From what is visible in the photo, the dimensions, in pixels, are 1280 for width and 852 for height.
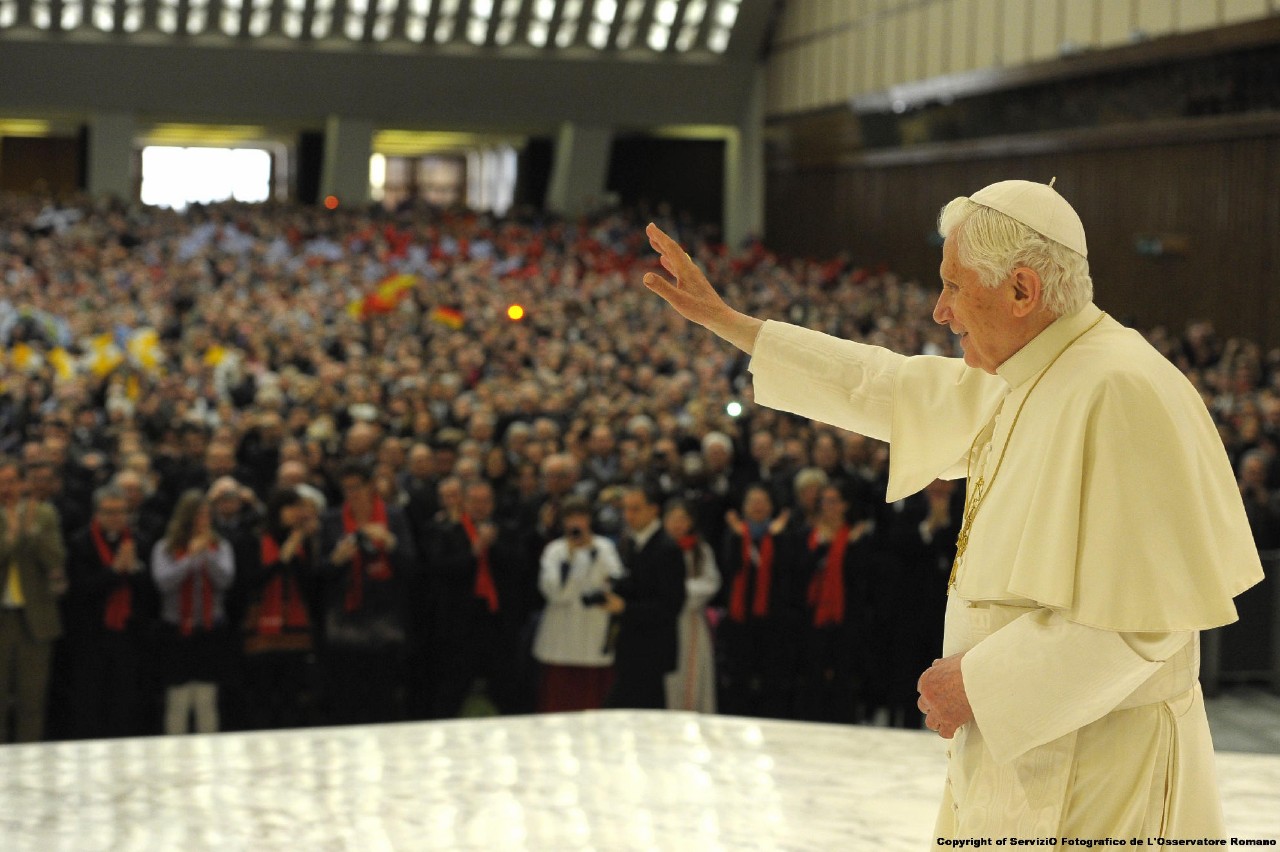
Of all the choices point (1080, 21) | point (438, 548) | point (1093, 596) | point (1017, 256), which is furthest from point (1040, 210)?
point (1080, 21)

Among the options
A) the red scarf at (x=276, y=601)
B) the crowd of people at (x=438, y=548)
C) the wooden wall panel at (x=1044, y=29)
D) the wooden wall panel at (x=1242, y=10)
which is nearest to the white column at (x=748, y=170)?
the wooden wall panel at (x=1044, y=29)

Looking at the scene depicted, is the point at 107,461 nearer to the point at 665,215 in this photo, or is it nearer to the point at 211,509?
the point at 211,509

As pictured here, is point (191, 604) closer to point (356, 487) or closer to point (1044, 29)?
point (356, 487)

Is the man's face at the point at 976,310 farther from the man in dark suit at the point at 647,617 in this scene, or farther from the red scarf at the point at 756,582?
the red scarf at the point at 756,582

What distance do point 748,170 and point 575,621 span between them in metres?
24.7

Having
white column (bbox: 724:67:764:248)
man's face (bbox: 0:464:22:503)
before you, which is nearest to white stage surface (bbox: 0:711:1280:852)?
man's face (bbox: 0:464:22:503)

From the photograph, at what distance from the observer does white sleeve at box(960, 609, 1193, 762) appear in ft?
7.45

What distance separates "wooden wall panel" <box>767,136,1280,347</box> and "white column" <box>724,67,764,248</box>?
21.4 feet

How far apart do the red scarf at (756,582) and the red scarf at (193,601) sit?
8.43 ft

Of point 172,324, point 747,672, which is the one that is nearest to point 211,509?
point 747,672

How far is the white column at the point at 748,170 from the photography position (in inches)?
1211

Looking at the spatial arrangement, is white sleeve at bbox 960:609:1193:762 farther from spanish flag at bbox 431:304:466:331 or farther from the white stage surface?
spanish flag at bbox 431:304:466:331

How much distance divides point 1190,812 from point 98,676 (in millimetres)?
5754

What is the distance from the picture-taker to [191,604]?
22.7ft
